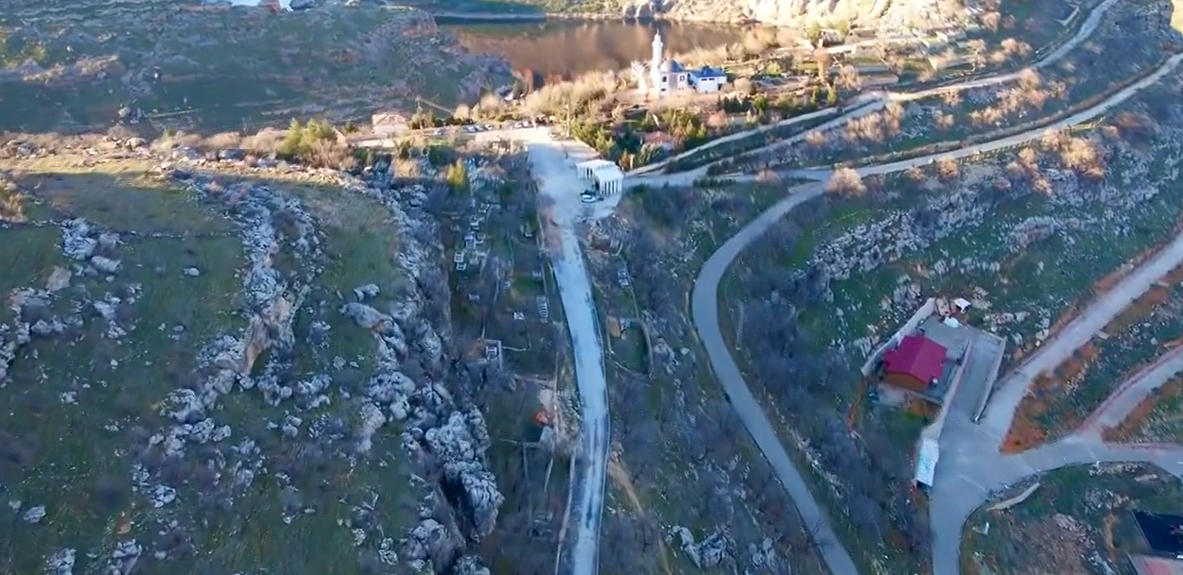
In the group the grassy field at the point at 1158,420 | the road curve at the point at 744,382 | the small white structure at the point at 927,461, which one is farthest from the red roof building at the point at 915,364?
the grassy field at the point at 1158,420

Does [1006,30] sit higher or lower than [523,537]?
higher

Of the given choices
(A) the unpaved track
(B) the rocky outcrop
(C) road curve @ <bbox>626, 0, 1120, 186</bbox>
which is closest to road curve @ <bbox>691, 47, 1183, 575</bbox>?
(C) road curve @ <bbox>626, 0, 1120, 186</bbox>

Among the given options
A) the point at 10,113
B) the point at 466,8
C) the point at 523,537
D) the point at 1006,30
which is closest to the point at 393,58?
the point at 466,8

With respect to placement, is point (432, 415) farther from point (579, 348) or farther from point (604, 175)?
point (604, 175)

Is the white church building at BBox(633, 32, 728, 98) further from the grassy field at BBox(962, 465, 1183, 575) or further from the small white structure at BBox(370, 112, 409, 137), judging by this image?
the grassy field at BBox(962, 465, 1183, 575)

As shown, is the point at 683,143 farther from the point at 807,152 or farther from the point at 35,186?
the point at 35,186

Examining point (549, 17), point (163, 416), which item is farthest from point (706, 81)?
point (549, 17)

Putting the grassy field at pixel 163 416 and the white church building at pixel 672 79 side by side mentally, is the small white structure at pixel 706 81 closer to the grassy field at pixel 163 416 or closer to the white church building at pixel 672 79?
the white church building at pixel 672 79
